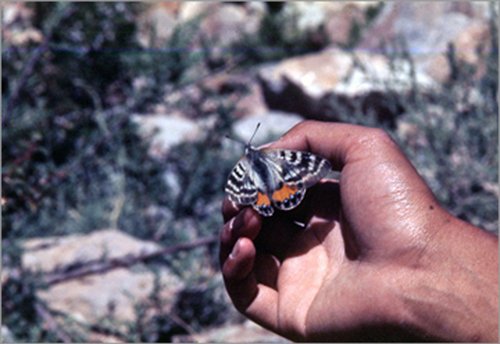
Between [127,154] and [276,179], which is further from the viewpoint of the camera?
[127,154]

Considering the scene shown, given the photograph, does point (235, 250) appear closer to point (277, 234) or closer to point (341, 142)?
point (277, 234)

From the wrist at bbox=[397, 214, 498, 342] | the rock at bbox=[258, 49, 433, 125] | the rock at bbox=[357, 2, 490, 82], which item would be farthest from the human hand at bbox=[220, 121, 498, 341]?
the rock at bbox=[357, 2, 490, 82]

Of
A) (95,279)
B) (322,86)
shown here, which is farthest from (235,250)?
(322,86)

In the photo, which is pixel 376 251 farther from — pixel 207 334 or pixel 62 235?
pixel 62 235

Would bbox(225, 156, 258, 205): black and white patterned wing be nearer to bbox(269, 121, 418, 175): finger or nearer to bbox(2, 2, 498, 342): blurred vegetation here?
bbox(269, 121, 418, 175): finger

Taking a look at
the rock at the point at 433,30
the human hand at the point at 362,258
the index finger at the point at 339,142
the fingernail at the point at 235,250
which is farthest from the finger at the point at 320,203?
the rock at the point at 433,30

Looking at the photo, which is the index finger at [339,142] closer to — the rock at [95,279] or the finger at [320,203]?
the finger at [320,203]

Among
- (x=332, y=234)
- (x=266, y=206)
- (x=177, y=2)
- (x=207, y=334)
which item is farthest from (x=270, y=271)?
(x=177, y=2)
